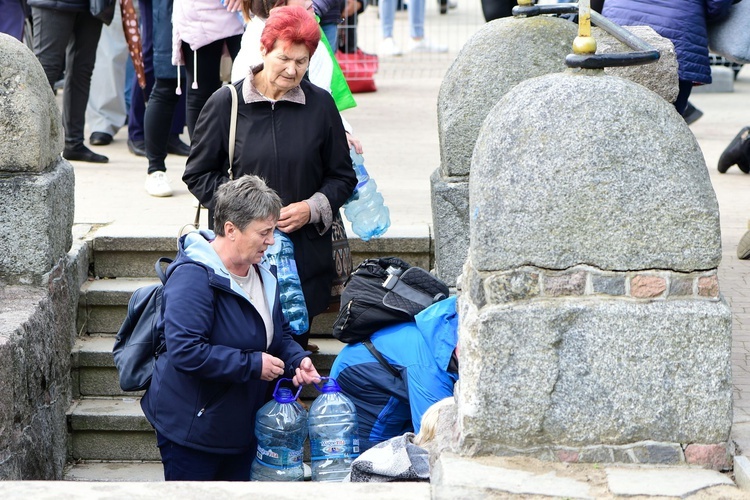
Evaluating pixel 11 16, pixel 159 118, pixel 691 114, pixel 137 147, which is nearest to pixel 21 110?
pixel 159 118

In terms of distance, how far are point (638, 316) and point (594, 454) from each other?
0.48 m

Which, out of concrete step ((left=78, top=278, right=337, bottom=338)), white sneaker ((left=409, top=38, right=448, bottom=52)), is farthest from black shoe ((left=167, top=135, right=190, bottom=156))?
white sneaker ((left=409, top=38, right=448, bottom=52))

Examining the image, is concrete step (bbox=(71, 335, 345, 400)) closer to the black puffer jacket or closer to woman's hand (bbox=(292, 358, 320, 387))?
woman's hand (bbox=(292, 358, 320, 387))

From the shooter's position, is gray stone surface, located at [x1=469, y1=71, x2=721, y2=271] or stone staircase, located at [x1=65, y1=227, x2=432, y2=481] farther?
stone staircase, located at [x1=65, y1=227, x2=432, y2=481]

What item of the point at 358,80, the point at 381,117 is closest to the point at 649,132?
the point at 381,117

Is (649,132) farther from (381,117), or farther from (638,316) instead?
(381,117)

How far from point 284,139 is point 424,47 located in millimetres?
Answer: 10819

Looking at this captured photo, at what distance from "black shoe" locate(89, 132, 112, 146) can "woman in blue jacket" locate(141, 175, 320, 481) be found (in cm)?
494

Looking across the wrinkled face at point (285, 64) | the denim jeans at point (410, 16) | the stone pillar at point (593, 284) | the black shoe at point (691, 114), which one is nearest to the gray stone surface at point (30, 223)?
the wrinkled face at point (285, 64)

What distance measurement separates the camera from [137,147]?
28.8 feet

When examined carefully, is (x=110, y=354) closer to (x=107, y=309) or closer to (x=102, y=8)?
(x=107, y=309)

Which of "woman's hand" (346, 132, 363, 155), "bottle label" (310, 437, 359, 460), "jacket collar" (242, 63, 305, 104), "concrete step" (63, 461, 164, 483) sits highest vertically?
"jacket collar" (242, 63, 305, 104)

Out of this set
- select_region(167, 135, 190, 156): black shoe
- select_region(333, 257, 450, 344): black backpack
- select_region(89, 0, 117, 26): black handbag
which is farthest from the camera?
select_region(167, 135, 190, 156): black shoe

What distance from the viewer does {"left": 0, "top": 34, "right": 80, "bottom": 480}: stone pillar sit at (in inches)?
197
